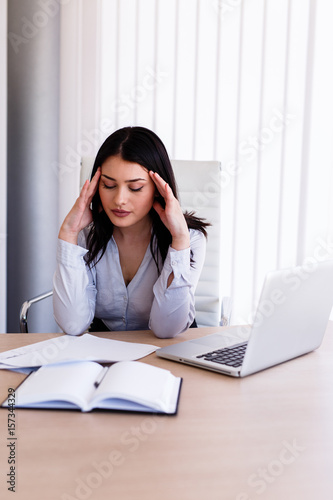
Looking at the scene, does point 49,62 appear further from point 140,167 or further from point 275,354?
point 275,354

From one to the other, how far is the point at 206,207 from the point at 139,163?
1.78ft

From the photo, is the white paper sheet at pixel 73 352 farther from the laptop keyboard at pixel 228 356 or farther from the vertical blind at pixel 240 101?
the vertical blind at pixel 240 101

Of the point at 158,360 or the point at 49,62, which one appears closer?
the point at 158,360

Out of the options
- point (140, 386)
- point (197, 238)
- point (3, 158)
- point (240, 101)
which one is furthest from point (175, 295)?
point (3, 158)

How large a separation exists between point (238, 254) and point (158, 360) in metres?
1.58

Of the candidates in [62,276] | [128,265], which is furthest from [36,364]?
[128,265]

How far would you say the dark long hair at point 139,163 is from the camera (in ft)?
5.10

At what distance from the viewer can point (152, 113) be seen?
2.66 m

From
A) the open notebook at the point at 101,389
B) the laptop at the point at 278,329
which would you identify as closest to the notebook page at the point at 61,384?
the open notebook at the point at 101,389

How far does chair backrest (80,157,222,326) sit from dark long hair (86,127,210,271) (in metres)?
0.28

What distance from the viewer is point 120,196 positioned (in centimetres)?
150

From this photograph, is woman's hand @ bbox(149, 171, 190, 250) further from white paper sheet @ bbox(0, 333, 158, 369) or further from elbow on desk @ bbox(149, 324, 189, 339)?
white paper sheet @ bbox(0, 333, 158, 369)

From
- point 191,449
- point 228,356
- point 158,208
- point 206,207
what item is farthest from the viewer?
point 206,207

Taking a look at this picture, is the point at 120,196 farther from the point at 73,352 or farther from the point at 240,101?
the point at 240,101
